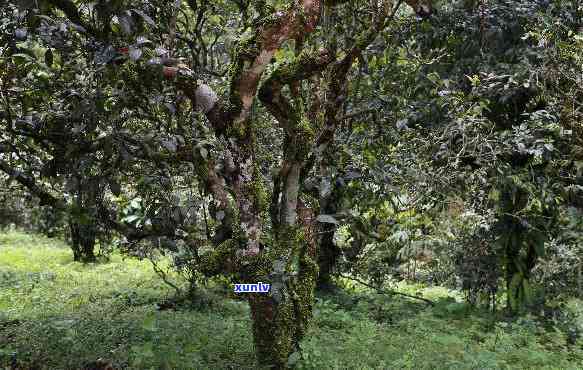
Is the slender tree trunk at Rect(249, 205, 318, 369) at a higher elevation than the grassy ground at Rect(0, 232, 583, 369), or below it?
higher

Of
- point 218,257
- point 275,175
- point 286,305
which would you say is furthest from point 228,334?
point 275,175

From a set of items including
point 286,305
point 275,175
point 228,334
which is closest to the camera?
point 286,305

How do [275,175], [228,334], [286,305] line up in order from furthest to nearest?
[228,334] → [275,175] → [286,305]

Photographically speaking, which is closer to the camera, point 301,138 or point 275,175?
point 301,138

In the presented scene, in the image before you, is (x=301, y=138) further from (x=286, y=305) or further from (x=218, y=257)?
(x=286, y=305)

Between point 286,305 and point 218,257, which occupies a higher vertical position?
point 218,257

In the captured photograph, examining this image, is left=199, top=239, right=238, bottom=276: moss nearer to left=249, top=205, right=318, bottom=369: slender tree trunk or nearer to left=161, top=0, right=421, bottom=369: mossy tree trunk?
left=161, top=0, right=421, bottom=369: mossy tree trunk

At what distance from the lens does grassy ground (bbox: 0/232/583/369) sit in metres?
4.64

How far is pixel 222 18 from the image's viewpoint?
6.47 metres

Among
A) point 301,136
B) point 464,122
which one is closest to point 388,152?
point 464,122

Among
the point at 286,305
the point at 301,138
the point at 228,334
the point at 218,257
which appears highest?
the point at 301,138

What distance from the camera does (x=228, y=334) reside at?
536 cm

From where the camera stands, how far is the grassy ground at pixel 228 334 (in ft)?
15.2

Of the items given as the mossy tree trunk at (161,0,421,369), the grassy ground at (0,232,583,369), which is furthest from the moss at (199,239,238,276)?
the grassy ground at (0,232,583,369)
